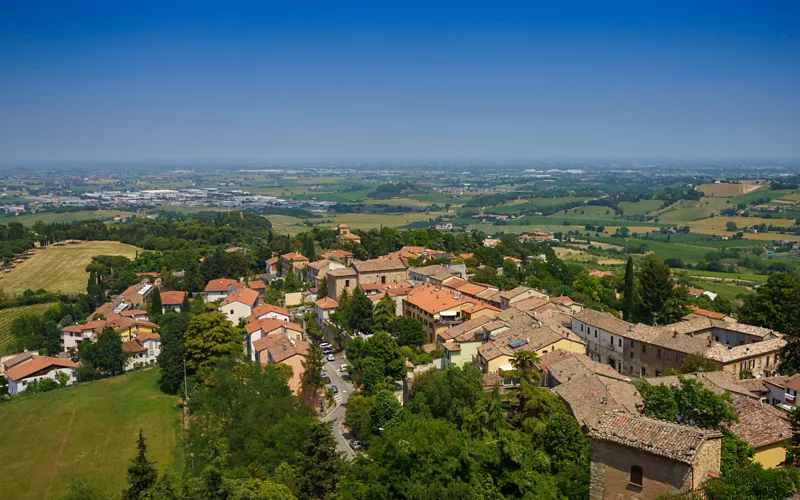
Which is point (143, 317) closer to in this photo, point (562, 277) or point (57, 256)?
point (562, 277)

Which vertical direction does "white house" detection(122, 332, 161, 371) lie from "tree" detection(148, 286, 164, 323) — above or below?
below

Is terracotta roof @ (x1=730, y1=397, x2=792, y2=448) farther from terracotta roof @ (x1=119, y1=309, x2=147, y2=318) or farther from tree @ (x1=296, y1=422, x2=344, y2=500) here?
terracotta roof @ (x1=119, y1=309, x2=147, y2=318)

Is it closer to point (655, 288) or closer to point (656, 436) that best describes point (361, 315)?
point (655, 288)

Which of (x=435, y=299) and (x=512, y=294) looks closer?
(x=435, y=299)

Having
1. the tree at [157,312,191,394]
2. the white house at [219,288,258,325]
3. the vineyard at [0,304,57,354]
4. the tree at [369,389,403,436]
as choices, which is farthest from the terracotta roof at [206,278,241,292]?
the tree at [369,389,403,436]

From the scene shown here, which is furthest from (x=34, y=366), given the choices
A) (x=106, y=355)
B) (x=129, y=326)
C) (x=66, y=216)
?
(x=66, y=216)

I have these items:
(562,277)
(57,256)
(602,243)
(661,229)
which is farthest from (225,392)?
(661,229)

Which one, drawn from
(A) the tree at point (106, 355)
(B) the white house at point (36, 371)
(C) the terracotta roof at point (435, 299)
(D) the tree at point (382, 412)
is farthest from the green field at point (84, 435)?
(C) the terracotta roof at point (435, 299)
